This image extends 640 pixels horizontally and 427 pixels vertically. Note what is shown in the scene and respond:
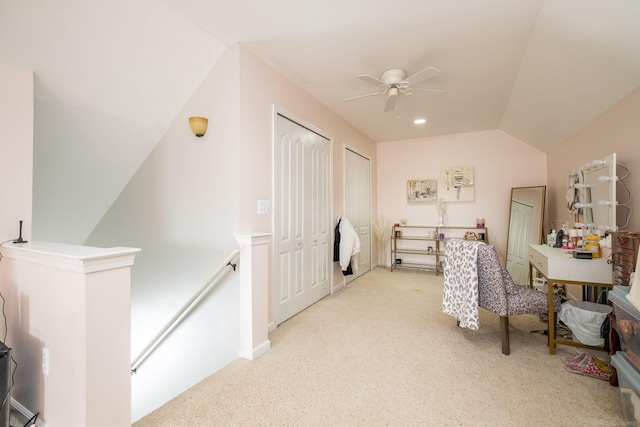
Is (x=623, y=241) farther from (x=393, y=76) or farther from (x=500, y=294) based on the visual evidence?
(x=393, y=76)

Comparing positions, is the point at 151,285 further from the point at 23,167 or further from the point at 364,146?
the point at 364,146

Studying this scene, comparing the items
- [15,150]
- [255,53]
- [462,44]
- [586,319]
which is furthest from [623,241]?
[15,150]

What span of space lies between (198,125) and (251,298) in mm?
1571

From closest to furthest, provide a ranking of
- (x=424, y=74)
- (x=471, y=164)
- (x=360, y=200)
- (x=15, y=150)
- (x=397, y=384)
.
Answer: (x=15, y=150) → (x=397, y=384) → (x=424, y=74) → (x=360, y=200) → (x=471, y=164)

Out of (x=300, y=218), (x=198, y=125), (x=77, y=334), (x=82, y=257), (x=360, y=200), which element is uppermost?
(x=198, y=125)

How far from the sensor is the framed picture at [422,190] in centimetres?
540

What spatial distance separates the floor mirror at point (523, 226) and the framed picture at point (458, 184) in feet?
2.13

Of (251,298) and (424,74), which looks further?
(424,74)

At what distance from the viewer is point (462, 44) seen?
2451 millimetres

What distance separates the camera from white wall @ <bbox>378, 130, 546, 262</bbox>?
16.0ft

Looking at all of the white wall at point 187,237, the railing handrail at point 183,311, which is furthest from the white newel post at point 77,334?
the white wall at point 187,237

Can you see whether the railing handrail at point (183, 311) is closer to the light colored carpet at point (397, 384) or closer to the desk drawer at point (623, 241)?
the light colored carpet at point (397, 384)

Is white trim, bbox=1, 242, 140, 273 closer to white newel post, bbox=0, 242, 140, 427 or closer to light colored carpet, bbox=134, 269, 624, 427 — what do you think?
white newel post, bbox=0, 242, 140, 427

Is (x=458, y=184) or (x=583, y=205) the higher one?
(x=458, y=184)
